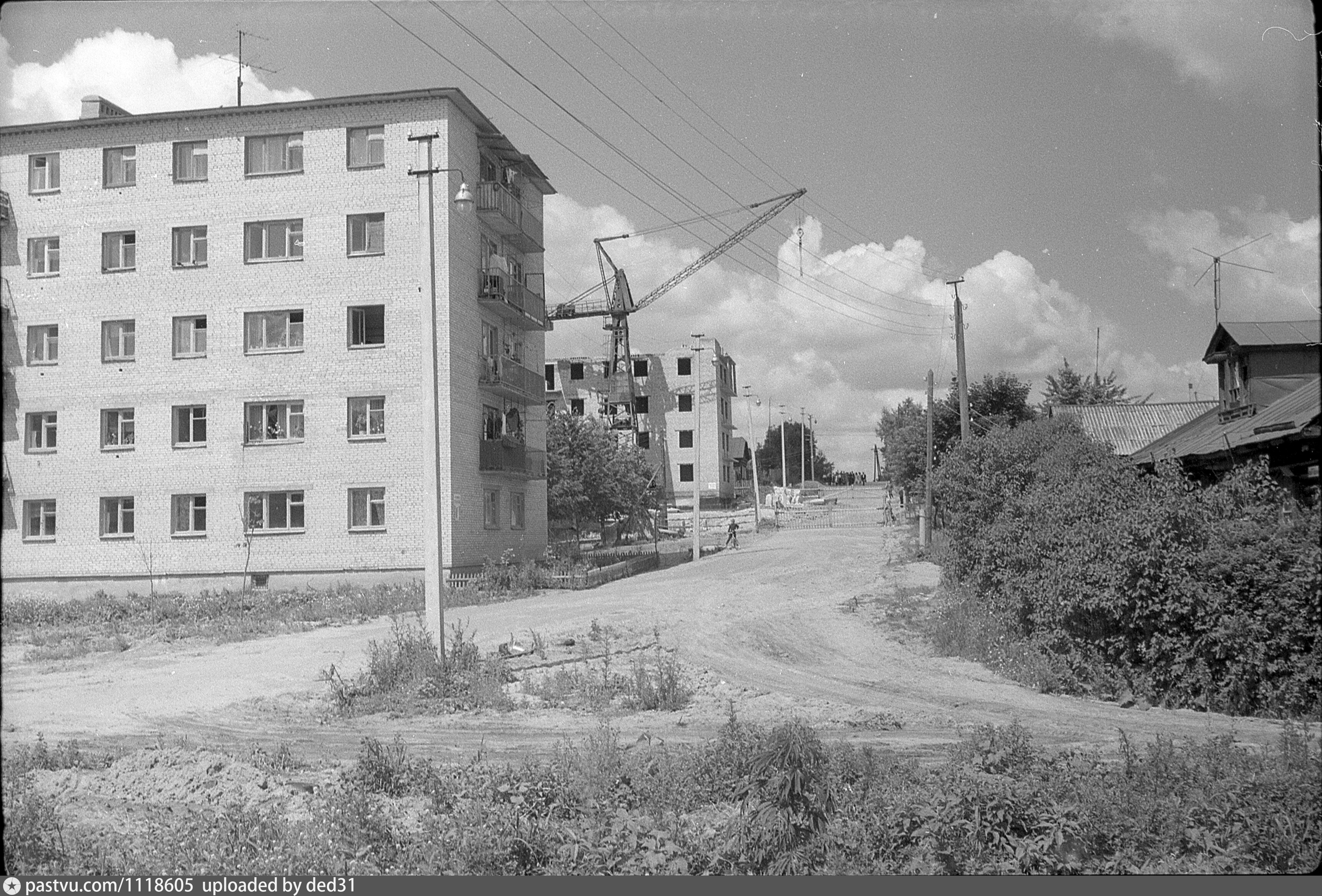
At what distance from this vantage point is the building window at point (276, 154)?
27.7 metres

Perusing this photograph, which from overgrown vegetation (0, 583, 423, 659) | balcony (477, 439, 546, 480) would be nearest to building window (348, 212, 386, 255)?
balcony (477, 439, 546, 480)

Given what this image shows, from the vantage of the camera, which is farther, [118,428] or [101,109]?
[118,428]

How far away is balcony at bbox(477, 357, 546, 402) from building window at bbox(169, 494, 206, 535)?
9.06m

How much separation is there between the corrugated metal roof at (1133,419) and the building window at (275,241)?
943 inches

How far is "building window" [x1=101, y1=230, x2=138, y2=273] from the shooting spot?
24.2 metres

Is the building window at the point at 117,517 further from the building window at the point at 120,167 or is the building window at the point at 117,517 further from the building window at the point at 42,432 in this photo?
the building window at the point at 120,167

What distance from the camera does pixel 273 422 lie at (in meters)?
28.8

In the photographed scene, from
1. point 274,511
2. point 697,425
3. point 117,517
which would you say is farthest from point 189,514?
point 697,425

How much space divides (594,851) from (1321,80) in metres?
8.01

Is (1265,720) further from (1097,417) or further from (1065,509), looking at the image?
(1097,417)

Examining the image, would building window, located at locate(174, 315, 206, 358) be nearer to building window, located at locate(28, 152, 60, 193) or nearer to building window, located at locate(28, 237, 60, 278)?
building window, located at locate(28, 237, 60, 278)

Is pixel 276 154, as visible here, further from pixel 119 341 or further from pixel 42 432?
pixel 42 432

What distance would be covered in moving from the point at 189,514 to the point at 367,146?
39.6 feet

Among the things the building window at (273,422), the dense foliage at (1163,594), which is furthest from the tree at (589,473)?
the dense foliage at (1163,594)
